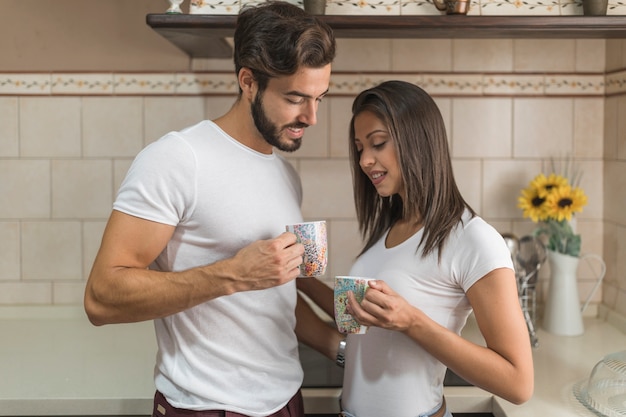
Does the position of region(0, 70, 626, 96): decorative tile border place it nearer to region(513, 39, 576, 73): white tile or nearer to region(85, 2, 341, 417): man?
region(513, 39, 576, 73): white tile

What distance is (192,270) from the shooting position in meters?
1.12

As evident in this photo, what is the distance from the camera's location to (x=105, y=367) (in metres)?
1.59

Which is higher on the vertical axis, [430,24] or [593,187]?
[430,24]

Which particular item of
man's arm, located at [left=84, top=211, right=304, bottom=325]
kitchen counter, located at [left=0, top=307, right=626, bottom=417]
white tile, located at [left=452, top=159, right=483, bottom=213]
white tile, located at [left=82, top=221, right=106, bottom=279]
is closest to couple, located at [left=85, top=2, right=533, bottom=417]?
man's arm, located at [left=84, top=211, right=304, bottom=325]

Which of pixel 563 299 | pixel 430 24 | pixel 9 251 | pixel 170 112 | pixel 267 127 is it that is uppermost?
pixel 430 24

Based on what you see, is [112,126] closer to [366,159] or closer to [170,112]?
[170,112]

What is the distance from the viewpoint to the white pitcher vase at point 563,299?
186 cm

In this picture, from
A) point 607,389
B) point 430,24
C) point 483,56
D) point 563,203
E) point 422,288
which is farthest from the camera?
point 483,56

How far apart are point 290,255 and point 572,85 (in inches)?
50.7

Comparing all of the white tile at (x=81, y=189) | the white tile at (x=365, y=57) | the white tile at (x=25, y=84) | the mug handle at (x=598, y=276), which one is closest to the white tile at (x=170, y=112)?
the white tile at (x=81, y=189)

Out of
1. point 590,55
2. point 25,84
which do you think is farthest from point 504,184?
point 25,84

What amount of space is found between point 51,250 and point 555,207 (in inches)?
58.4

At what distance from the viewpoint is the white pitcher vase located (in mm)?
1860

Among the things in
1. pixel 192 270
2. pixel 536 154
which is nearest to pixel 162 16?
pixel 192 270
